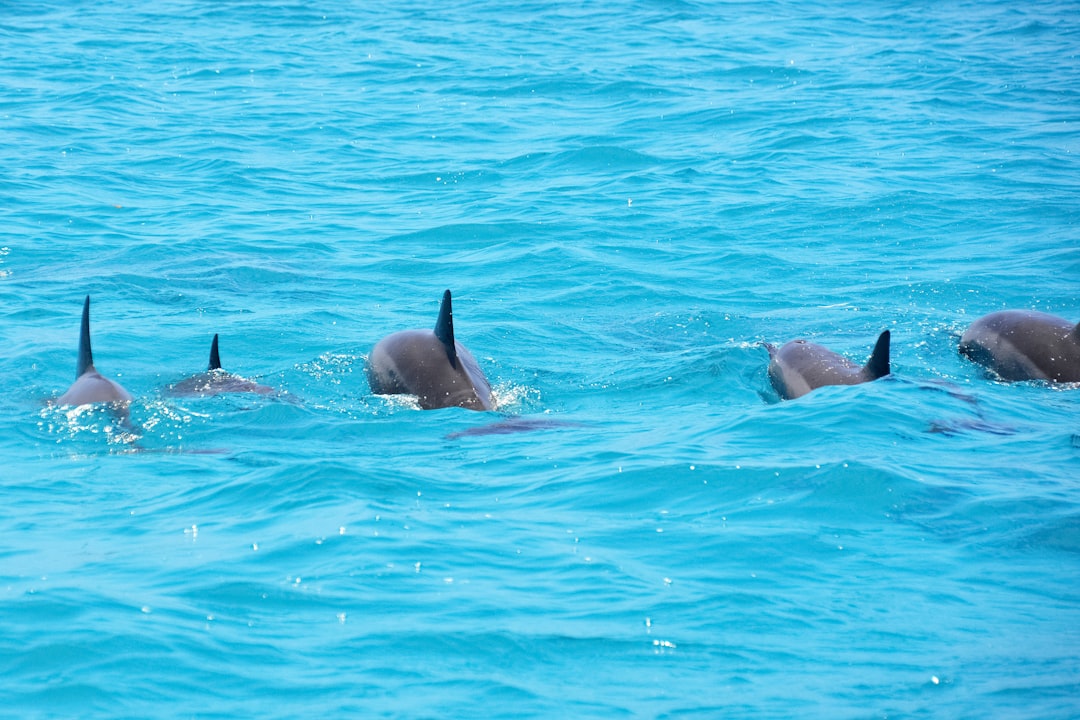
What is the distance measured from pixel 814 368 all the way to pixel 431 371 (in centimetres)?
347

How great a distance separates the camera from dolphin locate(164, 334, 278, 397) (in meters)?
11.4

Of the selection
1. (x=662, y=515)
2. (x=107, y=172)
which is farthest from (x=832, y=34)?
(x=662, y=515)

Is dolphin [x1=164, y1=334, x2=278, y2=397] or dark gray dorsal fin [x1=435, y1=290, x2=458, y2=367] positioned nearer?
dark gray dorsal fin [x1=435, y1=290, x2=458, y2=367]

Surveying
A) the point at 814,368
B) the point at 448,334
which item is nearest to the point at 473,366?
the point at 448,334

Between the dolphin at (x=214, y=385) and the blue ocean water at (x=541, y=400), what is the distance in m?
0.26

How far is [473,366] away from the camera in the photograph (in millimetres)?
11867

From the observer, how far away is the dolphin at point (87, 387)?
10555 millimetres

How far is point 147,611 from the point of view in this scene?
7074 mm

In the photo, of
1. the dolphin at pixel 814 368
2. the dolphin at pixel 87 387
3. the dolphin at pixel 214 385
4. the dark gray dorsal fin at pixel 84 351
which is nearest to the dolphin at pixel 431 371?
the dolphin at pixel 214 385

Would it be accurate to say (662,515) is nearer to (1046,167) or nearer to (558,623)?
(558,623)

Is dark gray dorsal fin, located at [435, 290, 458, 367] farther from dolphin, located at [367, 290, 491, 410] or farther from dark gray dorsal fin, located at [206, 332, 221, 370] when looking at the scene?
dark gray dorsal fin, located at [206, 332, 221, 370]

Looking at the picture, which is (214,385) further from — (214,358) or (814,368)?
(814,368)

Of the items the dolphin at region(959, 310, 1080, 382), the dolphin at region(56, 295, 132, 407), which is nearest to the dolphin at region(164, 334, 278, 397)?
the dolphin at region(56, 295, 132, 407)

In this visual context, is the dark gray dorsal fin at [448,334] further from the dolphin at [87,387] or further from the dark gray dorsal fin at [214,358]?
the dolphin at [87,387]
